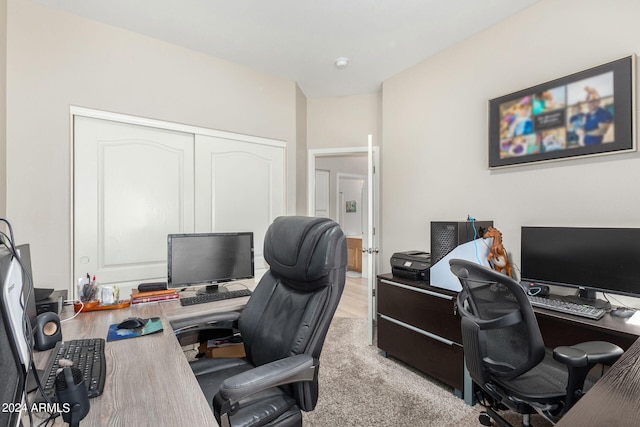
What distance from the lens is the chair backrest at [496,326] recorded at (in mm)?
1281

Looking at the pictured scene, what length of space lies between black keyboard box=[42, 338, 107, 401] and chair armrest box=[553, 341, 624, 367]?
1.66 meters

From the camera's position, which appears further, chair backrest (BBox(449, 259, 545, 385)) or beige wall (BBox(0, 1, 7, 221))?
beige wall (BBox(0, 1, 7, 221))

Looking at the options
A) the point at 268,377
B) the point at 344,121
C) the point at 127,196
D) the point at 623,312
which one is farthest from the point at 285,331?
the point at 344,121

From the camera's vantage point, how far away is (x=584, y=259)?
1756 mm

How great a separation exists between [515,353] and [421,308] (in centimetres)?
96

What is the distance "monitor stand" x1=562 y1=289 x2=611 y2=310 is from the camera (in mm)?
1697

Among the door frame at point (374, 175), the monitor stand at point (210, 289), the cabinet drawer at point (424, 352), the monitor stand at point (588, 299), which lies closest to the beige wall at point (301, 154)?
the door frame at point (374, 175)

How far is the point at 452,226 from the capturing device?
2.21 m

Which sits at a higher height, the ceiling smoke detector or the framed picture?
the ceiling smoke detector

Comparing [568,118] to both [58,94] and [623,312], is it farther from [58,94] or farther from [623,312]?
[58,94]

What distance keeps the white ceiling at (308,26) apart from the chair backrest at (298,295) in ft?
5.59

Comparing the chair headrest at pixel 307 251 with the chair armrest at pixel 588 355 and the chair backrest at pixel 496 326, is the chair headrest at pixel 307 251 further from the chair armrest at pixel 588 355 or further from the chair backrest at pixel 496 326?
the chair armrest at pixel 588 355

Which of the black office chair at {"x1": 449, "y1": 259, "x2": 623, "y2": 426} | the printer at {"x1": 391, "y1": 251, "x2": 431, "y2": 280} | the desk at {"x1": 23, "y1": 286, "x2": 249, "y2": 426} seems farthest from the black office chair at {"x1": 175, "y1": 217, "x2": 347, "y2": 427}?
the printer at {"x1": 391, "y1": 251, "x2": 431, "y2": 280}

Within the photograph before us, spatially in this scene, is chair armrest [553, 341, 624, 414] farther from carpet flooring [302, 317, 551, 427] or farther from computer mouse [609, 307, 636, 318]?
carpet flooring [302, 317, 551, 427]
